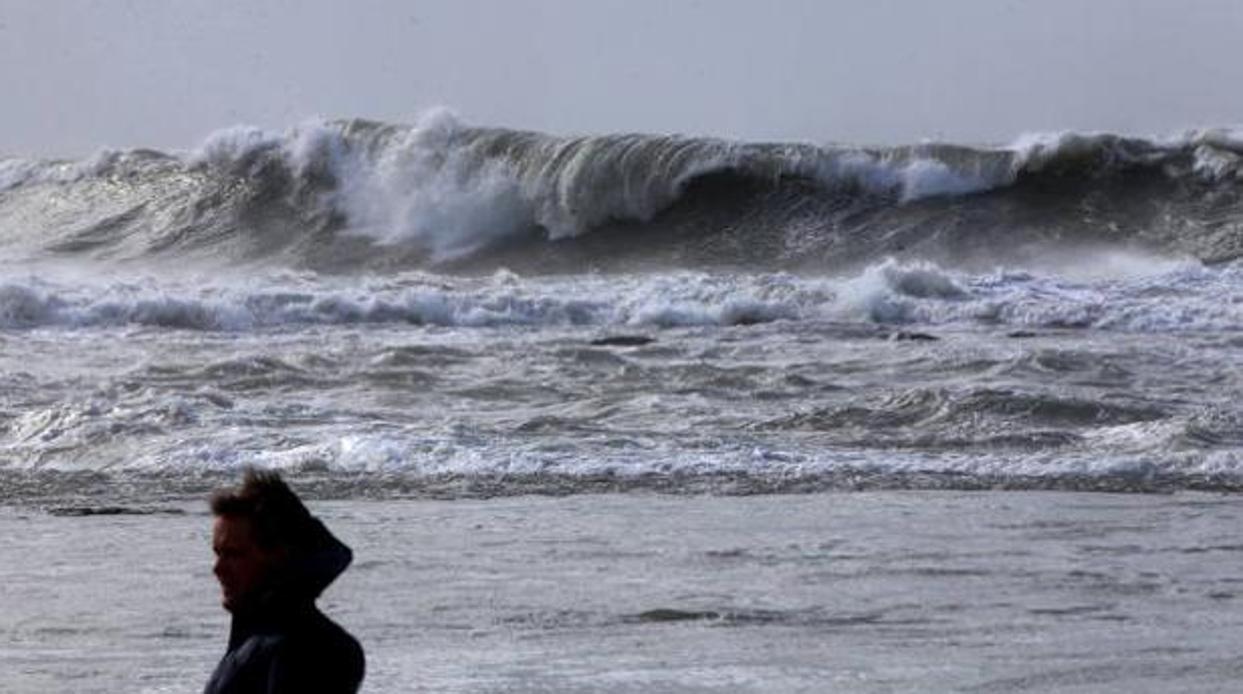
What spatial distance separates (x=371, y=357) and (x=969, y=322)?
246 inches

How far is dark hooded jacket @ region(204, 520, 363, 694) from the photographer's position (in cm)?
382

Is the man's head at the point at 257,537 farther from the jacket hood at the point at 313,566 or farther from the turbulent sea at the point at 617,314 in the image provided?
the turbulent sea at the point at 617,314

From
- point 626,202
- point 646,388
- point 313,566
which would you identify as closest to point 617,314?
point 646,388

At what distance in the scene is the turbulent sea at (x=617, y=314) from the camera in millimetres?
12641

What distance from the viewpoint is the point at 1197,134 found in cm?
3247

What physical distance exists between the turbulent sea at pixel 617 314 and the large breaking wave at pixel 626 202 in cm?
6

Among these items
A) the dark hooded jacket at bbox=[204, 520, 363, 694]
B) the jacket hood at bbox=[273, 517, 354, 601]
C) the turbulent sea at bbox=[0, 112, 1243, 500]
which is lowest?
the turbulent sea at bbox=[0, 112, 1243, 500]

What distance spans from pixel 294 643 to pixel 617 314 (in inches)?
757

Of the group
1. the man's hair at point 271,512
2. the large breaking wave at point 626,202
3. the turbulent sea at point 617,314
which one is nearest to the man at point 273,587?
the man's hair at point 271,512

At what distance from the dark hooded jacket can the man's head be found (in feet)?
0.05

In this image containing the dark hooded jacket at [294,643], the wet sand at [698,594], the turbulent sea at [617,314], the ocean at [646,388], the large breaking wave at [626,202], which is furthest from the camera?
the large breaking wave at [626,202]

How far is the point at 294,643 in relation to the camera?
3836 mm

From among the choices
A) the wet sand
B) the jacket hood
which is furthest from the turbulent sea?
the jacket hood

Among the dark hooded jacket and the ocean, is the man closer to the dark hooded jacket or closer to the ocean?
the dark hooded jacket
